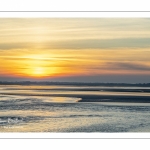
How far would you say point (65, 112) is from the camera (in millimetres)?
7816

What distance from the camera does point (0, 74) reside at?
7.76 m

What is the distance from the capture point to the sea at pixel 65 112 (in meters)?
7.77

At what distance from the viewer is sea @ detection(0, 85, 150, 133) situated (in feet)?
25.5

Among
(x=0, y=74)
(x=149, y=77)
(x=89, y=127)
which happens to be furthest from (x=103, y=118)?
(x=0, y=74)

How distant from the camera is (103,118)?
780cm

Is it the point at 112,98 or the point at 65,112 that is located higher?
the point at 112,98
